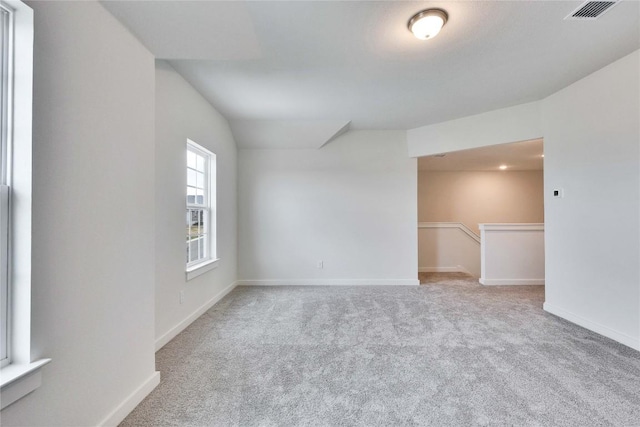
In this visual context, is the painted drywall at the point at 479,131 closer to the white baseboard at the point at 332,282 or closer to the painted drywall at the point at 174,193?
the white baseboard at the point at 332,282

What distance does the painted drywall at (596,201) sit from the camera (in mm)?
2242

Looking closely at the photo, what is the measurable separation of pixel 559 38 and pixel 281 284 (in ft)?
13.5

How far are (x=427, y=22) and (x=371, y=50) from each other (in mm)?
497

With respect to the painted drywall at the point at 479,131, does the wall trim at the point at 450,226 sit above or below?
below

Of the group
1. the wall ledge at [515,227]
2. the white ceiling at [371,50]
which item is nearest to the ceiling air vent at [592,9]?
the white ceiling at [371,50]

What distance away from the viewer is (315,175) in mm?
4242

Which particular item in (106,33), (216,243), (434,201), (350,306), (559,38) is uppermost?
(559,38)

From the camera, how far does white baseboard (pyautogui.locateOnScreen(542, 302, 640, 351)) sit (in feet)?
7.24

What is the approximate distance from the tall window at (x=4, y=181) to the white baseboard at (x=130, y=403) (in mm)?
643

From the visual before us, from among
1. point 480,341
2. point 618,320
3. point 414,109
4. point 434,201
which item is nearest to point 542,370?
point 480,341

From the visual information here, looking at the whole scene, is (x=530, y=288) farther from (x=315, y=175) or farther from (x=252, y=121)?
(x=252, y=121)

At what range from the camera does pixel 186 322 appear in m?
2.59

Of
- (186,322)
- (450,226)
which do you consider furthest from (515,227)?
(186,322)

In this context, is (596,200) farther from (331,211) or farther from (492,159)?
(492,159)
